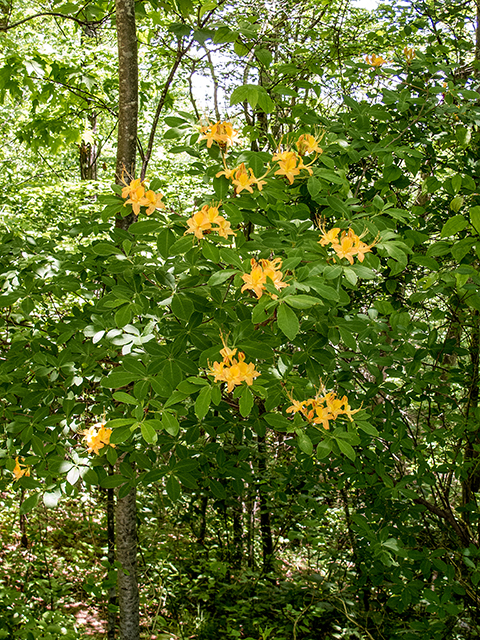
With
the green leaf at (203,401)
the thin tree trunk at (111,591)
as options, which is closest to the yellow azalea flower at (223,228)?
the green leaf at (203,401)

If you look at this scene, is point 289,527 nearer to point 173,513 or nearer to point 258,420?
point 173,513

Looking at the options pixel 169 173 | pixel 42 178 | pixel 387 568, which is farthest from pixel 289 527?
pixel 42 178

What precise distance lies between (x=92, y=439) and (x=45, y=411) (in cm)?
21

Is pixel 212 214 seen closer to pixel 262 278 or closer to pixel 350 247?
pixel 262 278

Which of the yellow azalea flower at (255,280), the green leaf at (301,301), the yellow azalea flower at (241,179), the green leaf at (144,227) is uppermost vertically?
the yellow azalea flower at (241,179)

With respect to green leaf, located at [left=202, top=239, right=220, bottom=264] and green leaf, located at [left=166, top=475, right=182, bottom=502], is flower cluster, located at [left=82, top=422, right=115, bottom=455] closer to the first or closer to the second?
green leaf, located at [left=166, top=475, right=182, bottom=502]

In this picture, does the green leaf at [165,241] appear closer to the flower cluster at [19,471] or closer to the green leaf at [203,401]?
the green leaf at [203,401]

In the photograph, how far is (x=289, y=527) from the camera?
358 centimetres

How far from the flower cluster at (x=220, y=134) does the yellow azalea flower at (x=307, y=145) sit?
0.24 m

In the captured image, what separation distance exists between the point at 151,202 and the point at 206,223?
0.21 m

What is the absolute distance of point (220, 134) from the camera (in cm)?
133

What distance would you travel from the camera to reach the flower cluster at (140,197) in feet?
4.15

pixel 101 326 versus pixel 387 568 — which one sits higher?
pixel 101 326

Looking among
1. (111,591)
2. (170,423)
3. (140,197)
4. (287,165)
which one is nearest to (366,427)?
(170,423)
